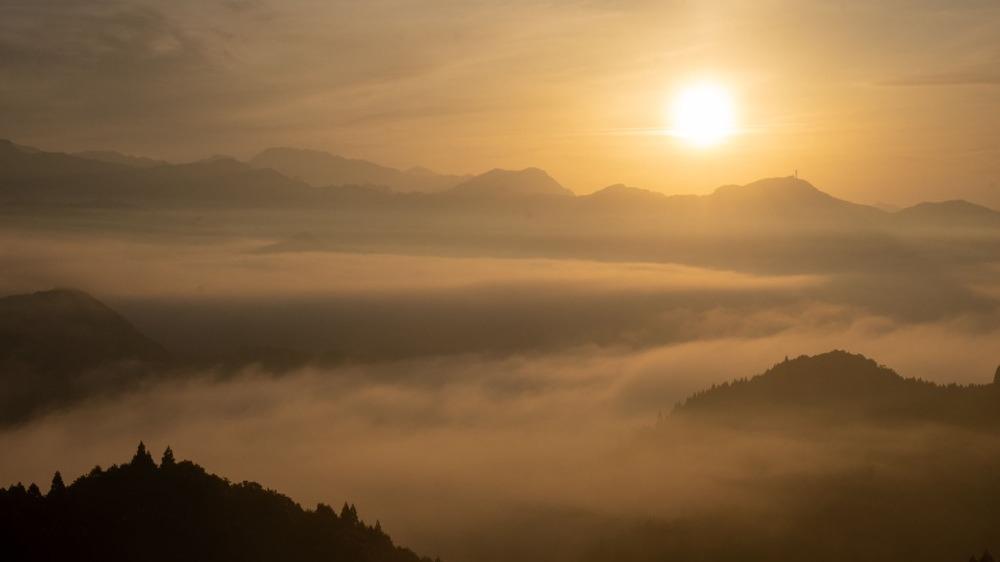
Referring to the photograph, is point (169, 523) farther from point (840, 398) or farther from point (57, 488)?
point (840, 398)

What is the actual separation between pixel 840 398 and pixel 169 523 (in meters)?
101

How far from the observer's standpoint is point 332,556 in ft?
243

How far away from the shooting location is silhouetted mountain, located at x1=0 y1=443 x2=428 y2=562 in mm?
66375

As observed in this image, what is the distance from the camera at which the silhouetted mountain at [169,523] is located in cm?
6638

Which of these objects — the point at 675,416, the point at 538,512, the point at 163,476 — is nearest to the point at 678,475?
the point at 538,512

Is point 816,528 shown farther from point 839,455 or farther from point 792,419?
point 792,419

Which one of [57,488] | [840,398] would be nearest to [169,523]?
[57,488]

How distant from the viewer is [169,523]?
71688mm

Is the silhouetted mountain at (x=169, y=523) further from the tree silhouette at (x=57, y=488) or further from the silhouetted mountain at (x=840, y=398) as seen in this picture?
the silhouetted mountain at (x=840, y=398)

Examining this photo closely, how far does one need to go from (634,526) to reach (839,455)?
27090 mm

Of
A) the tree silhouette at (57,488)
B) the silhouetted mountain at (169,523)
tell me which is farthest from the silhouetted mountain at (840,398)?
the tree silhouette at (57,488)

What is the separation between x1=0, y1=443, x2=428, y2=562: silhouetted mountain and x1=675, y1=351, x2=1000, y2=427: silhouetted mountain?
79.2m

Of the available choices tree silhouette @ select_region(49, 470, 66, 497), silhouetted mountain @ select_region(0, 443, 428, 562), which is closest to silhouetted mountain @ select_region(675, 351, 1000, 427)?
silhouetted mountain @ select_region(0, 443, 428, 562)

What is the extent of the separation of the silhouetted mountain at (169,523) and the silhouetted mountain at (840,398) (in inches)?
3117
